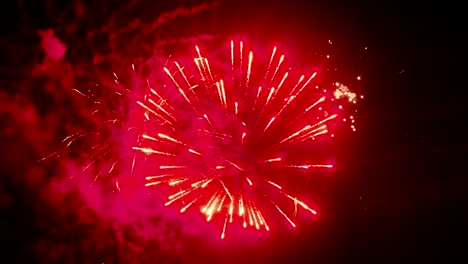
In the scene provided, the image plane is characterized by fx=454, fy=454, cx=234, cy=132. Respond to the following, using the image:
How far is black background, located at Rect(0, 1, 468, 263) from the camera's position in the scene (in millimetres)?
4945

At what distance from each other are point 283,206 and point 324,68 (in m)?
1.87

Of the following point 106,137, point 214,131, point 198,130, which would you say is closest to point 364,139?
point 214,131

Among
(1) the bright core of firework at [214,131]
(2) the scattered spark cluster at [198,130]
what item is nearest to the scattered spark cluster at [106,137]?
(2) the scattered spark cluster at [198,130]

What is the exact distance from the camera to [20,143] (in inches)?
198

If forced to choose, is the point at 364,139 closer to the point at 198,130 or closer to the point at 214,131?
the point at 214,131

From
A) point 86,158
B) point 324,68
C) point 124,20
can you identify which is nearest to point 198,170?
point 86,158

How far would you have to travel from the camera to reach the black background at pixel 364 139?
4945 millimetres

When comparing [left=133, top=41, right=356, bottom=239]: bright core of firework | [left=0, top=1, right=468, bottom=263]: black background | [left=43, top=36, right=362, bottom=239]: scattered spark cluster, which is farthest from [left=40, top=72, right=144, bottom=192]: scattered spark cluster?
[left=0, top=1, right=468, bottom=263]: black background

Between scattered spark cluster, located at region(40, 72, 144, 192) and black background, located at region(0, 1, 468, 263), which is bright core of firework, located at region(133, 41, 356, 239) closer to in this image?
scattered spark cluster, located at region(40, 72, 144, 192)

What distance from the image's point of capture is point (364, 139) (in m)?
6.03

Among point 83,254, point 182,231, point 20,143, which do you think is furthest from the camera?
point 182,231

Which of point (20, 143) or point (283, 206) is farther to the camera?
point (283, 206)

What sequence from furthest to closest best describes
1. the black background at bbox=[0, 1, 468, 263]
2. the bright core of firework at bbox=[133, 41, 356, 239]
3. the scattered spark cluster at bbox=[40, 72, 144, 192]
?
1. the black background at bbox=[0, 1, 468, 263]
2. the scattered spark cluster at bbox=[40, 72, 144, 192]
3. the bright core of firework at bbox=[133, 41, 356, 239]

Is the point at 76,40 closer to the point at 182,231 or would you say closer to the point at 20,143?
the point at 20,143
